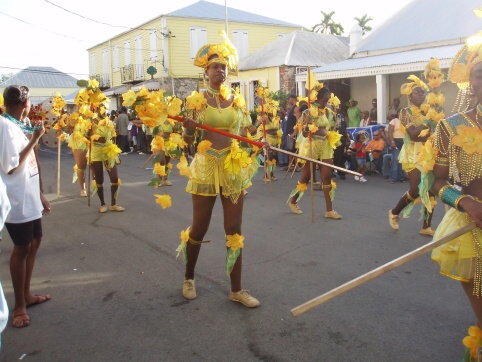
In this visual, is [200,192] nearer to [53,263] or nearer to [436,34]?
[53,263]

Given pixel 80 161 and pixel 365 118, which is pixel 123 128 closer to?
pixel 365 118

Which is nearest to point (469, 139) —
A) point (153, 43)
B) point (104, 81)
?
point (153, 43)

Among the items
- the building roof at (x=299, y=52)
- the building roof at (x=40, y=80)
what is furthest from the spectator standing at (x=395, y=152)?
the building roof at (x=40, y=80)

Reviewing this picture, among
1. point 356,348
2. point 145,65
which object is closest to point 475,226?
point 356,348

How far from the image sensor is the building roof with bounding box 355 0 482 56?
15812mm

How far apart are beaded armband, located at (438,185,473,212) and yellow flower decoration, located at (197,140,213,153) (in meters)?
2.16

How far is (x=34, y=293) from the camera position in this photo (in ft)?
15.9

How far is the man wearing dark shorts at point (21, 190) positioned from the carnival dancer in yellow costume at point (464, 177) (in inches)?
128

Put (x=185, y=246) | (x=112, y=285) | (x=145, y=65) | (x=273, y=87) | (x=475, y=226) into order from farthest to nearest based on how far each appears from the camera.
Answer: (x=145, y=65)
(x=273, y=87)
(x=112, y=285)
(x=185, y=246)
(x=475, y=226)

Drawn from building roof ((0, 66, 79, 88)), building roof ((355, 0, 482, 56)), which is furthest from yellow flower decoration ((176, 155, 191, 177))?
building roof ((0, 66, 79, 88))

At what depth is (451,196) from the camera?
103 inches

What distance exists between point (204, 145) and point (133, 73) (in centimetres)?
3256

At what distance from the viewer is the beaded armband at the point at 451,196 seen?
8.41 feet

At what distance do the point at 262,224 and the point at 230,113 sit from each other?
350cm
